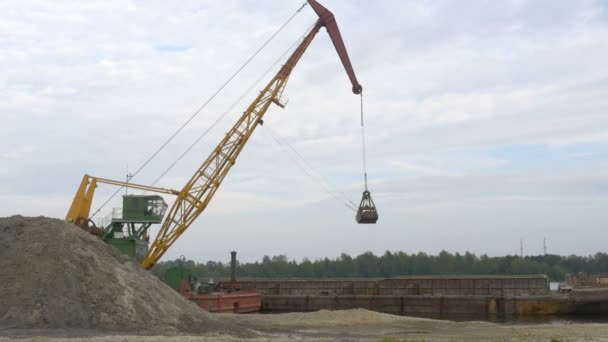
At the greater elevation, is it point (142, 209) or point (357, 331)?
point (142, 209)

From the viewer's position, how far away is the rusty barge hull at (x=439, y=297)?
38281 millimetres

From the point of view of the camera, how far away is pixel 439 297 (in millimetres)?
40844

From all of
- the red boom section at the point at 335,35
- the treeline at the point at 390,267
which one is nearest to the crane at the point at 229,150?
the red boom section at the point at 335,35

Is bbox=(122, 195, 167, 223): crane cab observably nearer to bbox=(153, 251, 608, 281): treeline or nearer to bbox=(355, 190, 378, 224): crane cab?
bbox=(355, 190, 378, 224): crane cab

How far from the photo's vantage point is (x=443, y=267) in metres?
112

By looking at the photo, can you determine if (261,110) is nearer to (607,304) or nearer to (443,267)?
(607,304)

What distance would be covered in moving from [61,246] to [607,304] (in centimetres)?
3049

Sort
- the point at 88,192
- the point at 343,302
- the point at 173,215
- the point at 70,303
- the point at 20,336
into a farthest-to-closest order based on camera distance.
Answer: the point at 343,302
the point at 173,215
the point at 88,192
the point at 70,303
the point at 20,336

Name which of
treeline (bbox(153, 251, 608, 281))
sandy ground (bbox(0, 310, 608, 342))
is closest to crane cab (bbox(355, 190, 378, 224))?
sandy ground (bbox(0, 310, 608, 342))

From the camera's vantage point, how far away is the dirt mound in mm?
20812

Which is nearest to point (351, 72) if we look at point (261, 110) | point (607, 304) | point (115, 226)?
point (261, 110)

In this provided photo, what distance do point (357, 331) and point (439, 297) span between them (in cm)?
1666

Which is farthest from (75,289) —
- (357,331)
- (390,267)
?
(390,267)

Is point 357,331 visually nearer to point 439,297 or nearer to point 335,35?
point 439,297
